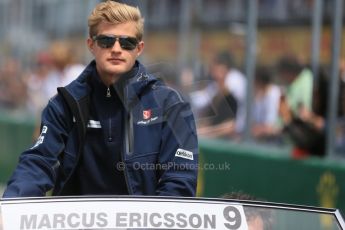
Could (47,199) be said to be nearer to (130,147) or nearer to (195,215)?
(195,215)

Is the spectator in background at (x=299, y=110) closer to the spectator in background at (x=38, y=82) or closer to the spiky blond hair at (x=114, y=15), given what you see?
the spiky blond hair at (x=114, y=15)

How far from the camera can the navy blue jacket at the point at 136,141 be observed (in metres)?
4.34

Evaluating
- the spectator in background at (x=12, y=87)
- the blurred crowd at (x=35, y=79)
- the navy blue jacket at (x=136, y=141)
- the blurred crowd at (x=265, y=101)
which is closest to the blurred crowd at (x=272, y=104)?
the blurred crowd at (x=265, y=101)

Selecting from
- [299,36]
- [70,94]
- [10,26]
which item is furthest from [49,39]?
[70,94]

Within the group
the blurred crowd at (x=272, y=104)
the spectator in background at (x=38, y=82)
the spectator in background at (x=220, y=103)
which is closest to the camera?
the blurred crowd at (x=272, y=104)

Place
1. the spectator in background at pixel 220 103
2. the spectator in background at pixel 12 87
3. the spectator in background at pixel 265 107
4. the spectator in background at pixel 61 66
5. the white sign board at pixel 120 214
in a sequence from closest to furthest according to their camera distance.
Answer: the white sign board at pixel 120 214
the spectator in background at pixel 265 107
the spectator in background at pixel 220 103
the spectator in background at pixel 61 66
the spectator in background at pixel 12 87

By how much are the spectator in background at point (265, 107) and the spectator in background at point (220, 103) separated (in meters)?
0.28

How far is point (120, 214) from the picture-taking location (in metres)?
3.54

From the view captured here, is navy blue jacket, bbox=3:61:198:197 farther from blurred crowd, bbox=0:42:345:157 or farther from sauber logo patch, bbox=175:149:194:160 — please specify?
blurred crowd, bbox=0:42:345:157

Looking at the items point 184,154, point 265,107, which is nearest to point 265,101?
point 265,107

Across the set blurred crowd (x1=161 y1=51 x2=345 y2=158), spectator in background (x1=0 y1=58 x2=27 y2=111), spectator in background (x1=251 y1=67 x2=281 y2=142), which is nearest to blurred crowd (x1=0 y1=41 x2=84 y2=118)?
spectator in background (x1=0 y1=58 x2=27 y2=111)

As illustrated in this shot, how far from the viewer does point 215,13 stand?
37.9ft

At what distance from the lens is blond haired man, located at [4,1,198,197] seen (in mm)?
4359

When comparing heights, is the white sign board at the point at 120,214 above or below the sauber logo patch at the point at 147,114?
below
